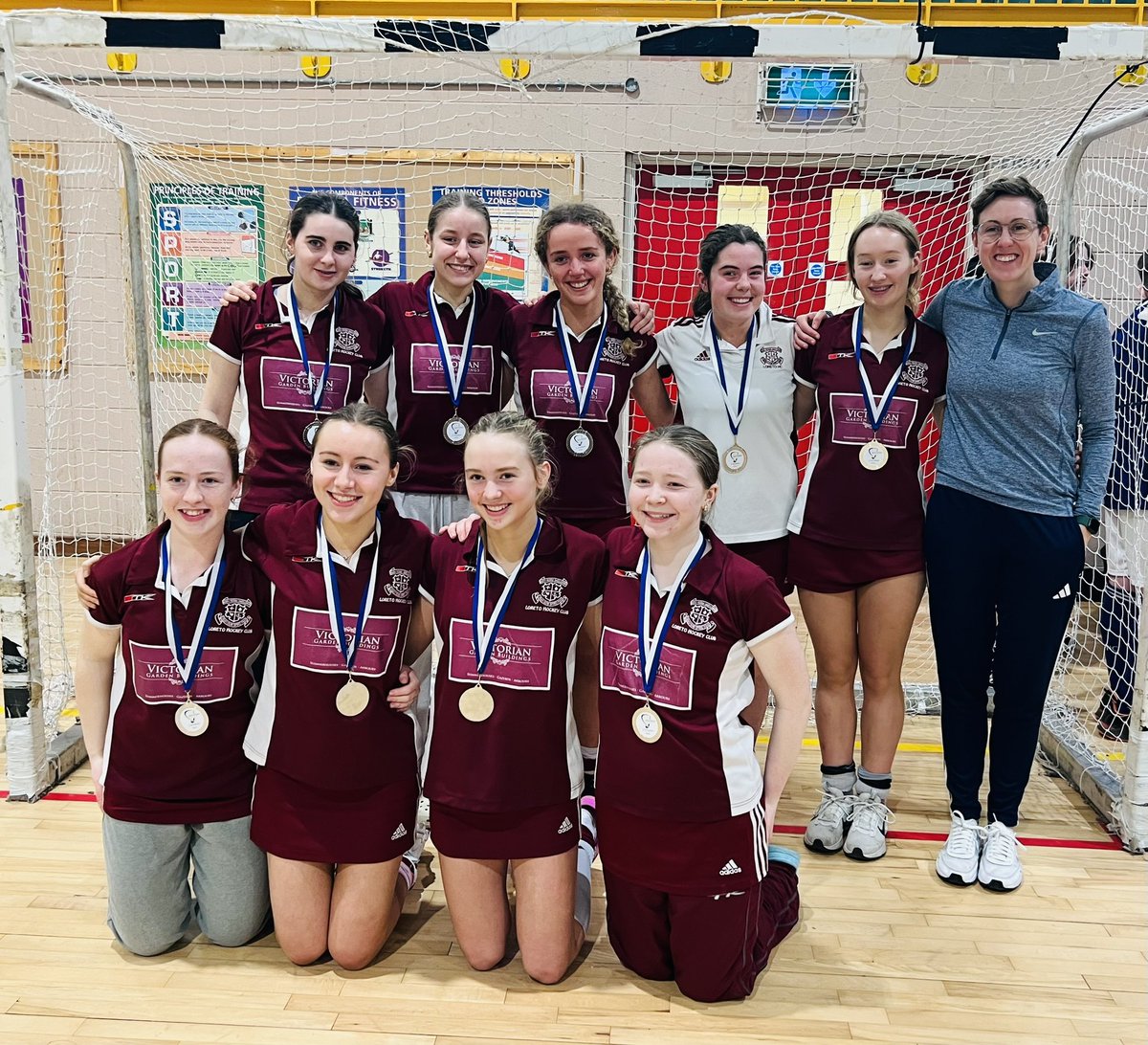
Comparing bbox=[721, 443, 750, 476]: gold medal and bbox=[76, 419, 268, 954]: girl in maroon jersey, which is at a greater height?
bbox=[721, 443, 750, 476]: gold medal

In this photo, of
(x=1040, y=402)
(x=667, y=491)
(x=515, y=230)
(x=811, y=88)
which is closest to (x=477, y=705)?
(x=667, y=491)

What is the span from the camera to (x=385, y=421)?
231 centimetres

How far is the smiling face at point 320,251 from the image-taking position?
2.65 m

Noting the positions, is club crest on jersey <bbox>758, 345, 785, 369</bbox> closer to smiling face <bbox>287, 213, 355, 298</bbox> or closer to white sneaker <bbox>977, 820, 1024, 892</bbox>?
smiling face <bbox>287, 213, 355, 298</bbox>

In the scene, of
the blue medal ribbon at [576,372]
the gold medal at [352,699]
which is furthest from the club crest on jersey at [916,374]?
the gold medal at [352,699]

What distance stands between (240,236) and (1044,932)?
503 centimetres

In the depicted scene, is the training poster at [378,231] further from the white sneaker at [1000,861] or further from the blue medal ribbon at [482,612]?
the white sneaker at [1000,861]

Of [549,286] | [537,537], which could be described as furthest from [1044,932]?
[549,286]

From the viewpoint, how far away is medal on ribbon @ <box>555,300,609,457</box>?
275 centimetres

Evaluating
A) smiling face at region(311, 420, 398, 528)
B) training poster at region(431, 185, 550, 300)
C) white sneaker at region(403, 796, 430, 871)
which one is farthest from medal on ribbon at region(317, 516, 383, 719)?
training poster at region(431, 185, 550, 300)

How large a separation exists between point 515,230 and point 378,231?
0.79m

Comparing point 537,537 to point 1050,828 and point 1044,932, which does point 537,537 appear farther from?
point 1050,828

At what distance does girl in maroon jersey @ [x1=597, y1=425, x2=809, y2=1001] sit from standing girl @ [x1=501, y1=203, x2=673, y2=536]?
56cm

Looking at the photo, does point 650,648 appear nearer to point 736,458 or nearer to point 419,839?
point 736,458
